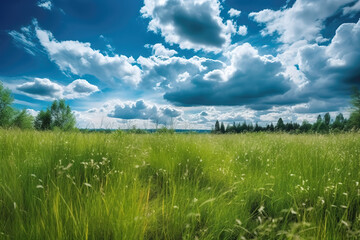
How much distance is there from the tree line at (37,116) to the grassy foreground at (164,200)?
33789 mm

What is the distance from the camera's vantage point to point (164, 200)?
283 cm

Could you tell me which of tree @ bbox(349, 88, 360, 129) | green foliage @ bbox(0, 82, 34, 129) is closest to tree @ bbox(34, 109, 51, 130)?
green foliage @ bbox(0, 82, 34, 129)

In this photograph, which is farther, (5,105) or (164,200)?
(5,105)

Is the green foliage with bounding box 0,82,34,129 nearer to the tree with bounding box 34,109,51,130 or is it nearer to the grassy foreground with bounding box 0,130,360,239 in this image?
the tree with bounding box 34,109,51,130

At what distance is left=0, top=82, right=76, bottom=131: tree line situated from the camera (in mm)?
32906

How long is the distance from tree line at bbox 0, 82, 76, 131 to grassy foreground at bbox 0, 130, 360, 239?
3379 cm

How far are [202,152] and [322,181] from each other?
8.72 feet

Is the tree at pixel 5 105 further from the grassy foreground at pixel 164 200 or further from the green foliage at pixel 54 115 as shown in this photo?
the grassy foreground at pixel 164 200

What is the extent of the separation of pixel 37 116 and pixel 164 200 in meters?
53.7

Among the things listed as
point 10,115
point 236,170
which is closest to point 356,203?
point 236,170

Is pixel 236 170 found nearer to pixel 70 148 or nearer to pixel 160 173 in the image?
pixel 160 173

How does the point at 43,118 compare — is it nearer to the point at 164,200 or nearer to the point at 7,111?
the point at 7,111

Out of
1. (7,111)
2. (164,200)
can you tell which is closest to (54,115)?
(7,111)

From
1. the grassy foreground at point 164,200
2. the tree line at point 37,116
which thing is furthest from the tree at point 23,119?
the grassy foreground at point 164,200
